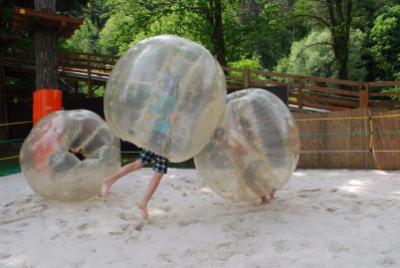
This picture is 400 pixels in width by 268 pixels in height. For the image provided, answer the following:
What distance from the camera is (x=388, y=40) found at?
2058cm

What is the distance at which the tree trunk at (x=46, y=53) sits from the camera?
30.5 ft

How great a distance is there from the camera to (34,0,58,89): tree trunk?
9.28m

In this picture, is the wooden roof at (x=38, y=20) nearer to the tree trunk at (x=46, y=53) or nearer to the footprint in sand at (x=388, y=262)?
the tree trunk at (x=46, y=53)

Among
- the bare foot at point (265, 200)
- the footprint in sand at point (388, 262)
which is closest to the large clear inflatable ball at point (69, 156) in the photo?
the bare foot at point (265, 200)

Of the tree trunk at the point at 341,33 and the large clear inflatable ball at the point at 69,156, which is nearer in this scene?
the large clear inflatable ball at the point at 69,156

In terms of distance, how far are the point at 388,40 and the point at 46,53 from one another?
55.9 ft

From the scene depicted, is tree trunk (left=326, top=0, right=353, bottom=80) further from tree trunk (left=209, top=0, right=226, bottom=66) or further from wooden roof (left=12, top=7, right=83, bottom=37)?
wooden roof (left=12, top=7, right=83, bottom=37)

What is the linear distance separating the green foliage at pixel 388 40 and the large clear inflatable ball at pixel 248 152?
1772cm

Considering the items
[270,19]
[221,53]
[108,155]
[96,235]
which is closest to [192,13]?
[221,53]

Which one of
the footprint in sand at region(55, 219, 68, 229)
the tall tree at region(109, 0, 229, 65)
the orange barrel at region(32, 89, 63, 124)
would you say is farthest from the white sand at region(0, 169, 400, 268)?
the tall tree at region(109, 0, 229, 65)

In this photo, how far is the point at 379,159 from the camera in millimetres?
7613

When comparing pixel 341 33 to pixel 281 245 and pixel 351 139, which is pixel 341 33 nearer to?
pixel 351 139

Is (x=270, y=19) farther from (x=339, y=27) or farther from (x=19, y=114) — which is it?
(x=19, y=114)

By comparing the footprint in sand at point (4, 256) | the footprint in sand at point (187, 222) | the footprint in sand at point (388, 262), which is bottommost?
the footprint in sand at point (4, 256)
